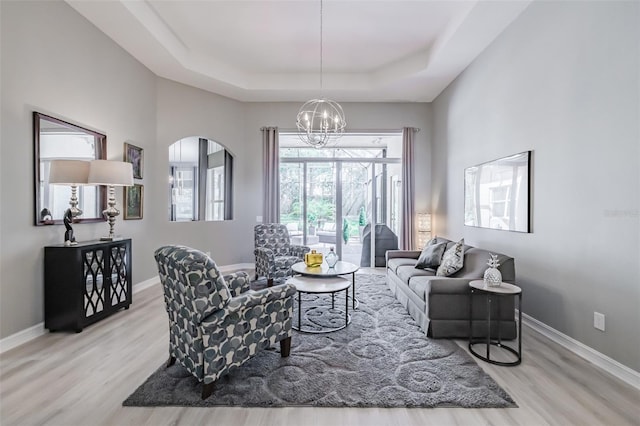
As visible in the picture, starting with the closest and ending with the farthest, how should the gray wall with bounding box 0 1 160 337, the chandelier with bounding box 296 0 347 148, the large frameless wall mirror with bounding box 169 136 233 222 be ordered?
the gray wall with bounding box 0 1 160 337, the chandelier with bounding box 296 0 347 148, the large frameless wall mirror with bounding box 169 136 233 222

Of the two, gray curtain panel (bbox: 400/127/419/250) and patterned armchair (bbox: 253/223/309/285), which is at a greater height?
gray curtain panel (bbox: 400/127/419/250)

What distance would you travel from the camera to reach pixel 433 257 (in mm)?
4094

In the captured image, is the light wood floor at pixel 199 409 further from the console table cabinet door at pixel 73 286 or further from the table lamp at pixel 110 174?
the table lamp at pixel 110 174

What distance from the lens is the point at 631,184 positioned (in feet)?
7.54

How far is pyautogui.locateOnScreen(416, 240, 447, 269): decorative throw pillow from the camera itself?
4.07 meters

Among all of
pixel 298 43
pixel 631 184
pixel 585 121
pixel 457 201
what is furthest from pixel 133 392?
pixel 457 201

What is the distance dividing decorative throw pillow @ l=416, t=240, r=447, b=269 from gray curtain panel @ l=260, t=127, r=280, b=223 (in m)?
3.21

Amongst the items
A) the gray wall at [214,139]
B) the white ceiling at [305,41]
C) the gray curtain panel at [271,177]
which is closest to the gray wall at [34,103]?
the white ceiling at [305,41]

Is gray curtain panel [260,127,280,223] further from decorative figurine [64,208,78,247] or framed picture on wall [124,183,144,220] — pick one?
decorative figurine [64,208,78,247]

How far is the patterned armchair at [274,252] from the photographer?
4.77m

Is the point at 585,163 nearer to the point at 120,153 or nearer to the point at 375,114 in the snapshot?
the point at 375,114

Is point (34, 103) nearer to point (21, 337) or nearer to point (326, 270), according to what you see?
point (21, 337)

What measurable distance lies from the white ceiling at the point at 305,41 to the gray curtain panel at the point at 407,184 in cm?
81

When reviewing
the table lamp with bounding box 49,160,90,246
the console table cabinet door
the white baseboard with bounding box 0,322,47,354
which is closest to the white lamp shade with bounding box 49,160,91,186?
the table lamp with bounding box 49,160,90,246
